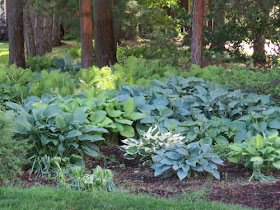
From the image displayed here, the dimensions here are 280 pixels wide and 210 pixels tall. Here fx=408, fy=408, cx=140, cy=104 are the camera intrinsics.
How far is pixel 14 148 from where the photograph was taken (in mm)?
4332

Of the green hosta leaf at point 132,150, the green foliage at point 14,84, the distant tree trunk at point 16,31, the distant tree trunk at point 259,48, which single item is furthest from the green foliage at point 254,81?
the distant tree trunk at point 16,31

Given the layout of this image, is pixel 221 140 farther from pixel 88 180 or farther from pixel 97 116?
pixel 88 180

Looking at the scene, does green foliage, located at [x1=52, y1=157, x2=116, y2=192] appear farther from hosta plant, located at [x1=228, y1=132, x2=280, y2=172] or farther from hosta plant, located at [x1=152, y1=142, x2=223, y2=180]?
hosta plant, located at [x1=228, y1=132, x2=280, y2=172]

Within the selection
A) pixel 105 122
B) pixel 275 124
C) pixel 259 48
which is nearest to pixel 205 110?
pixel 275 124

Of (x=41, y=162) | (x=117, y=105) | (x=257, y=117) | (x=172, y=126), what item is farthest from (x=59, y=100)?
(x=257, y=117)

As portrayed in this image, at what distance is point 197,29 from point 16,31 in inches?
184

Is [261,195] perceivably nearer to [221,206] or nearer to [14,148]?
[221,206]

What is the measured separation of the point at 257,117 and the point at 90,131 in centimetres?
233

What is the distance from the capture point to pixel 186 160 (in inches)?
175

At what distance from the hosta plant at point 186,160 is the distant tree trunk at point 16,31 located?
6816 mm

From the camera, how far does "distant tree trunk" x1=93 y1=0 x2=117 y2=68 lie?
1111cm

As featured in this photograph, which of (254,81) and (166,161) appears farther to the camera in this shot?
(254,81)

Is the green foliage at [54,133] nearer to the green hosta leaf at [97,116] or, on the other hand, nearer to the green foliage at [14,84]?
the green hosta leaf at [97,116]

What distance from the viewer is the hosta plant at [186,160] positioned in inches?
171
